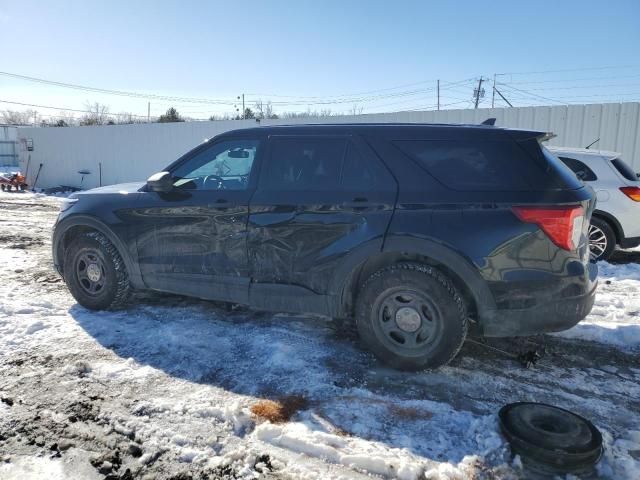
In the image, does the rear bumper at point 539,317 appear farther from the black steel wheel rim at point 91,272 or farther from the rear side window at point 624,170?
the rear side window at point 624,170

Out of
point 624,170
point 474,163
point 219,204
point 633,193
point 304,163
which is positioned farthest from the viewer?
point 624,170

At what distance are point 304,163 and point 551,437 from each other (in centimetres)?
265

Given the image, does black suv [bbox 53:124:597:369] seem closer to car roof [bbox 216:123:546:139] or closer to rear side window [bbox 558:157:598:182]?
car roof [bbox 216:123:546:139]

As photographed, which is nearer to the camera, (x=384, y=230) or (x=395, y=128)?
(x=384, y=230)

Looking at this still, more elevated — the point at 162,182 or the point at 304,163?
the point at 304,163

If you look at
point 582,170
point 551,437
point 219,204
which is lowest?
point 551,437

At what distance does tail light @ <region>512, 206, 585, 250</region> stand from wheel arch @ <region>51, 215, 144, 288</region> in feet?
11.7

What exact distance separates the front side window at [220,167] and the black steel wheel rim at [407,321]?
163 cm

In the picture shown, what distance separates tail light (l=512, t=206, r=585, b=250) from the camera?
3197 mm

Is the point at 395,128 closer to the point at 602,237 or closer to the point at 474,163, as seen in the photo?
the point at 474,163

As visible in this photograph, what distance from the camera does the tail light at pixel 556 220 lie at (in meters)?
3.20

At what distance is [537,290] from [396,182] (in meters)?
1.27

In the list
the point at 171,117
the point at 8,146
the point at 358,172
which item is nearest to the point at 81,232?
the point at 358,172

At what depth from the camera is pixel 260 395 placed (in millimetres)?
3275
